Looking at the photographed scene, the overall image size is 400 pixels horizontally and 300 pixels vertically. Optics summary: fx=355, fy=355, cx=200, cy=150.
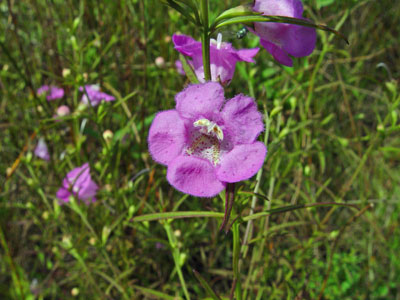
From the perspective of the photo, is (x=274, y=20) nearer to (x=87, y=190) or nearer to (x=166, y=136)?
(x=166, y=136)

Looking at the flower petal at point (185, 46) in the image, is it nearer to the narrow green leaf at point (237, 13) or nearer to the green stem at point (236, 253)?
the narrow green leaf at point (237, 13)

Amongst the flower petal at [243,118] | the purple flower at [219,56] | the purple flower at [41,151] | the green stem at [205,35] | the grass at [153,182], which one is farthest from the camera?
the purple flower at [41,151]

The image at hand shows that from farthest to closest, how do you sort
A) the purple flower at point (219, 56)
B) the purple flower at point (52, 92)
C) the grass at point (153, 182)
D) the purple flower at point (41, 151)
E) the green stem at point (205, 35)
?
the purple flower at point (41, 151)
the purple flower at point (52, 92)
the grass at point (153, 182)
the purple flower at point (219, 56)
the green stem at point (205, 35)

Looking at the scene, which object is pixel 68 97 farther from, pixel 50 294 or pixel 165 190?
pixel 50 294

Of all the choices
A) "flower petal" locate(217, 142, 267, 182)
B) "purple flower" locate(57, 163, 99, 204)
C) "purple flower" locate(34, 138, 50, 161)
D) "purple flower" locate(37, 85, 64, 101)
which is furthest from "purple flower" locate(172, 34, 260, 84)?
"purple flower" locate(34, 138, 50, 161)

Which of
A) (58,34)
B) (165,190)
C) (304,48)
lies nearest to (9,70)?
(58,34)

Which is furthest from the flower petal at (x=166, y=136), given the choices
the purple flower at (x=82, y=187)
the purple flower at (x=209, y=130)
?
the purple flower at (x=82, y=187)

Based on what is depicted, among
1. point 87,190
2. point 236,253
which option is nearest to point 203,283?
point 236,253
